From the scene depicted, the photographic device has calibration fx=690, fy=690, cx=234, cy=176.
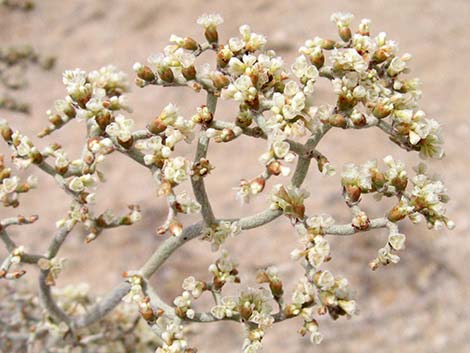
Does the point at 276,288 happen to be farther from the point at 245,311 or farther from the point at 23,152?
the point at 23,152

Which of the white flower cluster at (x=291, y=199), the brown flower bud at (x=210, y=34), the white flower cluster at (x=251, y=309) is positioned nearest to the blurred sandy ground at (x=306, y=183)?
the white flower cluster at (x=251, y=309)

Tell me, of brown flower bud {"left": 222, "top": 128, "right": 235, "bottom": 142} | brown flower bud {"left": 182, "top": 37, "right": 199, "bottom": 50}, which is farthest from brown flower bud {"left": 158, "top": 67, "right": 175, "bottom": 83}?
brown flower bud {"left": 222, "top": 128, "right": 235, "bottom": 142}

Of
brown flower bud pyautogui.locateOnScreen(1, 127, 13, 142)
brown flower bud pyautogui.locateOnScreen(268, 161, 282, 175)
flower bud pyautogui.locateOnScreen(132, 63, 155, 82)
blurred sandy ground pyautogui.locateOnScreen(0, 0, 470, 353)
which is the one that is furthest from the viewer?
blurred sandy ground pyautogui.locateOnScreen(0, 0, 470, 353)

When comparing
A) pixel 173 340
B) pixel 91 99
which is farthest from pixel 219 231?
pixel 91 99

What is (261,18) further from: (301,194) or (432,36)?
(301,194)

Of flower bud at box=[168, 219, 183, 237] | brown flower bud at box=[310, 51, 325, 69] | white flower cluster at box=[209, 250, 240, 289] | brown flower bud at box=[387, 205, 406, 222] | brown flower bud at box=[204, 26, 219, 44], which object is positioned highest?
brown flower bud at box=[204, 26, 219, 44]

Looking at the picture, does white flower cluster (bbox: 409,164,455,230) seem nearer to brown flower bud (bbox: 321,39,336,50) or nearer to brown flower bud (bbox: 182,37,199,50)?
brown flower bud (bbox: 321,39,336,50)

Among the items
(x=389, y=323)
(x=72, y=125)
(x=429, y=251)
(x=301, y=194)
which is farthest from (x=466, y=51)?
(x=301, y=194)

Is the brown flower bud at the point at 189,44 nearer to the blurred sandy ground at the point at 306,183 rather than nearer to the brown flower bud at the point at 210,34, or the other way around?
the brown flower bud at the point at 210,34
